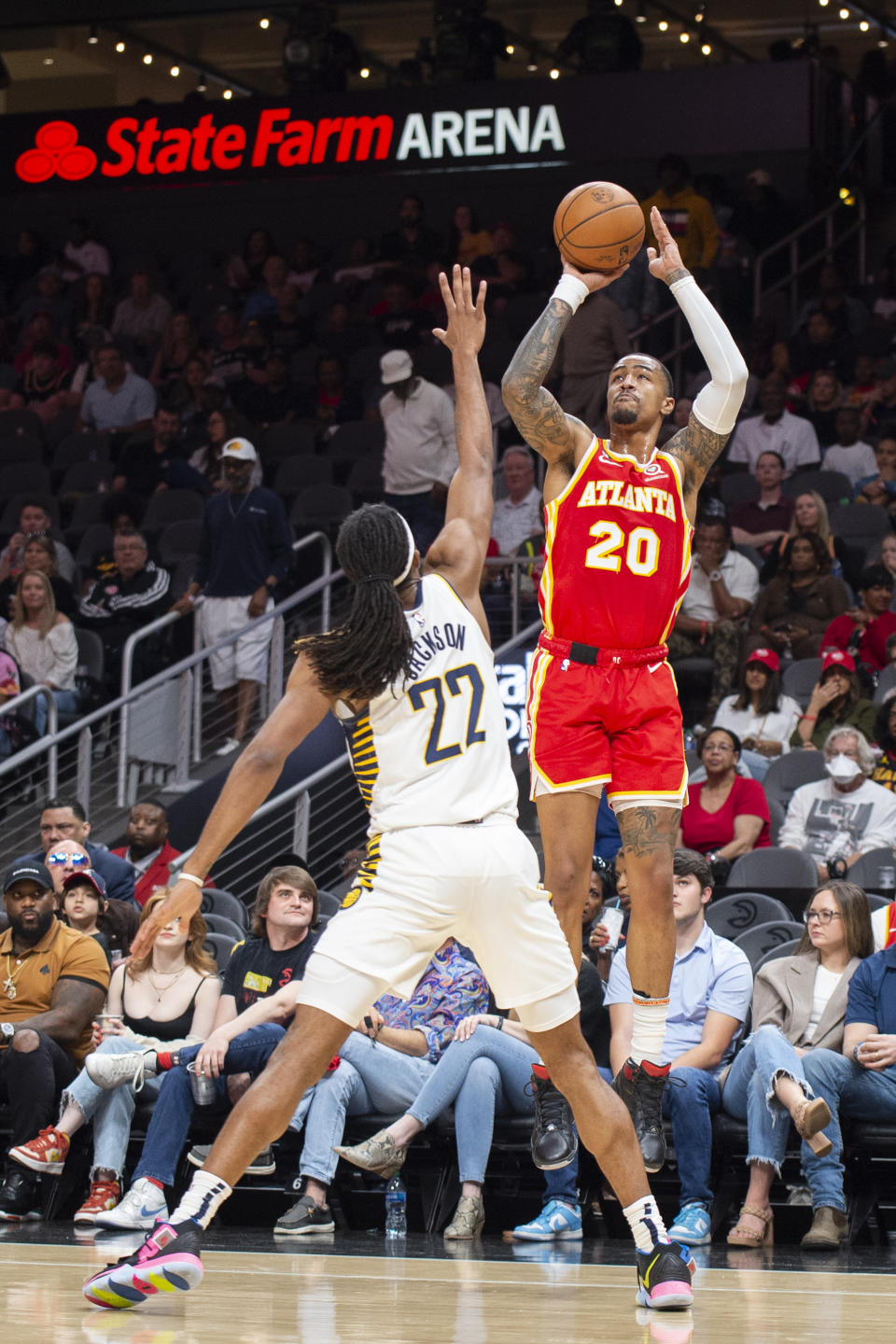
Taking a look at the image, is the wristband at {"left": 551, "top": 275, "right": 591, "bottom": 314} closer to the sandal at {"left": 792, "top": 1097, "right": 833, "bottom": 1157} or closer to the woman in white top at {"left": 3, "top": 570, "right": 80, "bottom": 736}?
the sandal at {"left": 792, "top": 1097, "right": 833, "bottom": 1157}

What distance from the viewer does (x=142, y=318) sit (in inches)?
709

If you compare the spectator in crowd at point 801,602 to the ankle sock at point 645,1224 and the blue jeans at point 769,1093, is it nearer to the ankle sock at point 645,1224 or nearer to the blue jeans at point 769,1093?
the blue jeans at point 769,1093

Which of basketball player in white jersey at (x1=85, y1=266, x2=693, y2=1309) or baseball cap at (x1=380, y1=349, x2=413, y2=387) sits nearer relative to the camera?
basketball player in white jersey at (x1=85, y1=266, x2=693, y2=1309)

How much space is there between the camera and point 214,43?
23.2 m

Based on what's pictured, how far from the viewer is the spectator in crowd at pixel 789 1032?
6.85 m

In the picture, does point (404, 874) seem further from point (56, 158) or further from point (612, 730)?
point (56, 158)

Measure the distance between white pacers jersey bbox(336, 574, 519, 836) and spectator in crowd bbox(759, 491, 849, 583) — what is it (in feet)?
23.8

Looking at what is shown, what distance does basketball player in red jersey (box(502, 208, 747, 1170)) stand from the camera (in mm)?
5578

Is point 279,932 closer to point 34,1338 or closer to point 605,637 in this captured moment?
point 605,637

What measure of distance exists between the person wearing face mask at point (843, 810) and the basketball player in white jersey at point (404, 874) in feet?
16.3

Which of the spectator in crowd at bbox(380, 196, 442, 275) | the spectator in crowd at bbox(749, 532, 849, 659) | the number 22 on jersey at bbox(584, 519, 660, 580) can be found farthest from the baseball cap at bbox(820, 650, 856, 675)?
the spectator in crowd at bbox(380, 196, 442, 275)

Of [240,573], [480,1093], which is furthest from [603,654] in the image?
[240,573]

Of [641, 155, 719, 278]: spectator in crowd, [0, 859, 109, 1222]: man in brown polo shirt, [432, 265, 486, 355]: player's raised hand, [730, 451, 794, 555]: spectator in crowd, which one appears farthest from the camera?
[641, 155, 719, 278]: spectator in crowd

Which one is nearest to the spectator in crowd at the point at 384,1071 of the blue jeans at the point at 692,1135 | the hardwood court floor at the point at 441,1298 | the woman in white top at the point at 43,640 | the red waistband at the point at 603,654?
the hardwood court floor at the point at 441,1298
